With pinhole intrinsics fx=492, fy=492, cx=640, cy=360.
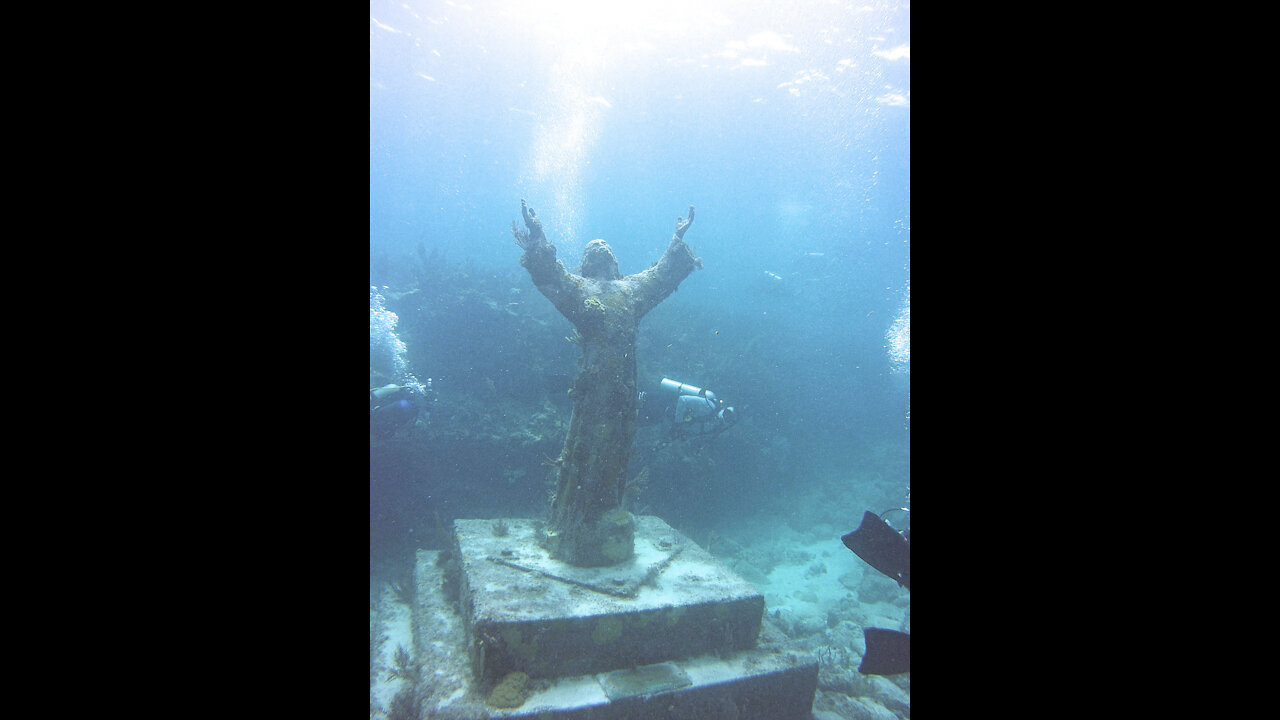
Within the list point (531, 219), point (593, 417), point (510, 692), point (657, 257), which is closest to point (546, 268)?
point (531, 219)

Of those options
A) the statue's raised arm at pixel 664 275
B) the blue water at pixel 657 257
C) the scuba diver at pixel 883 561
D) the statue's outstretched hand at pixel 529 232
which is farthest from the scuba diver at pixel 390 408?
the scuba diver at pixel 883 561

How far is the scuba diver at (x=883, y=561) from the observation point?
3.04 metres

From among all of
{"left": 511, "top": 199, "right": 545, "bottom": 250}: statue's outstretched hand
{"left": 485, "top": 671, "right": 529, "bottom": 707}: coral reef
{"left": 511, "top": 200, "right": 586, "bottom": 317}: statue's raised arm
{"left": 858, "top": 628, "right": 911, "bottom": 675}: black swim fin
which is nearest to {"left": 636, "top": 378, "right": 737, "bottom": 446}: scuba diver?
{"left": 511, "top": 200, "right": 586, "bottom": 317}: statue's raised arm

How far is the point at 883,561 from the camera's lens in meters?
3.07

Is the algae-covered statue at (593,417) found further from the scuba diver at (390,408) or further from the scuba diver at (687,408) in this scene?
the scuba diver at (390,408)

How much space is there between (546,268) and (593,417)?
235 cm

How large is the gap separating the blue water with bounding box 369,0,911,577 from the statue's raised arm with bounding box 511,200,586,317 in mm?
618

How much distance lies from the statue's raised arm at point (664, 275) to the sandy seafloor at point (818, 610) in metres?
5.52

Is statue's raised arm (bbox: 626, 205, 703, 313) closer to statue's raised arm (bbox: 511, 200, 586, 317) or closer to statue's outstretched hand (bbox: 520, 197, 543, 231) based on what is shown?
statue's raised arm (bbox: 511, 200, 586, 317)
